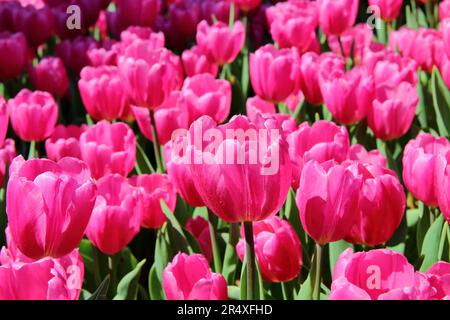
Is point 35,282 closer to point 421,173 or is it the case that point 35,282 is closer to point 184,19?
point 421,173

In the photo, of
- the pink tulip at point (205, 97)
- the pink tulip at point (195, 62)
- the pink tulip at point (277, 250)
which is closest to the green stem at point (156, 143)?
the pink tulip at point (205, 97)

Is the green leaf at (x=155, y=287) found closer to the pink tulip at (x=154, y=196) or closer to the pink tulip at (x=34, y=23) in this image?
the pink tulip at (x=154, y=196)

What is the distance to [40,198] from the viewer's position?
970 millimetres

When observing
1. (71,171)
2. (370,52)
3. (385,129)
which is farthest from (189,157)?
(370,52)

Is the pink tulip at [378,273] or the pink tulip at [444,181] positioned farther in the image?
the pink tulip at [444,181]

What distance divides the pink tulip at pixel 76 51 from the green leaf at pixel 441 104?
1057mm

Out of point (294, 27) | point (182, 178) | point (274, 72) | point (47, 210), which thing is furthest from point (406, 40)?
point (47, 210)

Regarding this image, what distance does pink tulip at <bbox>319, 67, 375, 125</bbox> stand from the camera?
163cm

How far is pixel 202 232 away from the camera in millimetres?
1449

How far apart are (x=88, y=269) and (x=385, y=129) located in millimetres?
700

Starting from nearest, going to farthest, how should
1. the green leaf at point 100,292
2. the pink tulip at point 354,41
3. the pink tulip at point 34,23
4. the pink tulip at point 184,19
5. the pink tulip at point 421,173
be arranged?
the green leaf at point 100,292 → the pink tulip at point 421,173 → the pink tulip at point 354,41 → the pink tulip at point 34,23 → the pink tulip at point 184,19

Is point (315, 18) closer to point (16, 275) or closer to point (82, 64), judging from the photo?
point (82, 64)

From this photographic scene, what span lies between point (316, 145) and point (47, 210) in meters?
0.50

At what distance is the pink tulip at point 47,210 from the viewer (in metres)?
0.97
